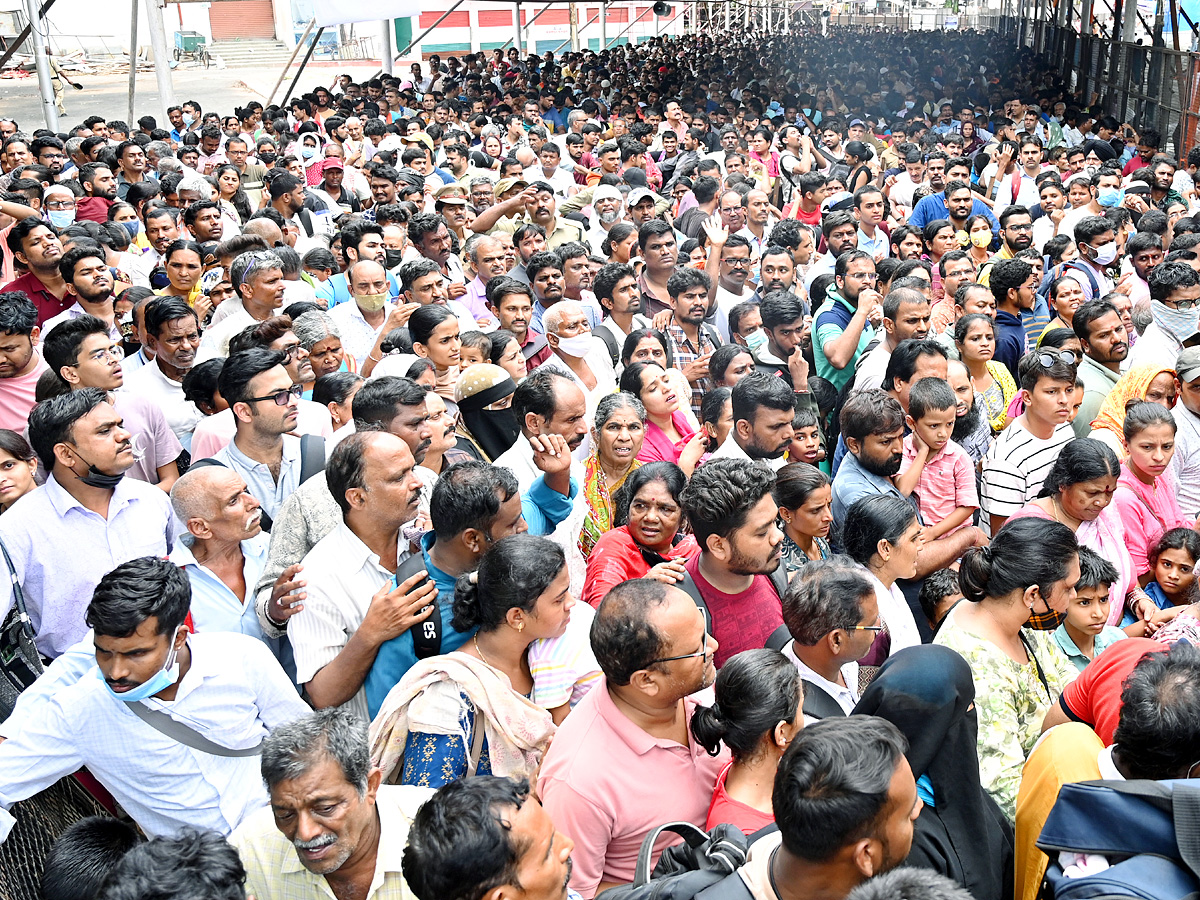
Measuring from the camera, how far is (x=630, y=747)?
230cm

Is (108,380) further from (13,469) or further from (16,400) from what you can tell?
(13,469)

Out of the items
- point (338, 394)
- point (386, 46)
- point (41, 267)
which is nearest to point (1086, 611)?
point (338, 394)

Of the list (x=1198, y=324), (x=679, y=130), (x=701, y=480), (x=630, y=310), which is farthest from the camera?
(x=679, y=130)

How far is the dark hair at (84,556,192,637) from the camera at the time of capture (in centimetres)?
235

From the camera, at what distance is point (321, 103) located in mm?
15492

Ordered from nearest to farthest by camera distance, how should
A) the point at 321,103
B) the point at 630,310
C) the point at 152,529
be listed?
1. the point at 152,529
2. the point at 630,310
3. the point at 321,103

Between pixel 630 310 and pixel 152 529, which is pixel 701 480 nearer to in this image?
pixel 152 529

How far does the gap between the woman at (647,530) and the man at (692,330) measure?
6.35ft

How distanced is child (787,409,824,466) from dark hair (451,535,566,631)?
5.36 feet

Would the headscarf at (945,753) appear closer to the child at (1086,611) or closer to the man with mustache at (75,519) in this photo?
the child at (1086,611)

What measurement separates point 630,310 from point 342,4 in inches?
365

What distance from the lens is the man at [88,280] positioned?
212 inches

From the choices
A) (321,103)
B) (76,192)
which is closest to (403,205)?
(76,192)

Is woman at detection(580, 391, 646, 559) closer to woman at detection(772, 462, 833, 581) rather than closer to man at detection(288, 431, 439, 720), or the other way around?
woman at detection(772, 462, 833, 581)
